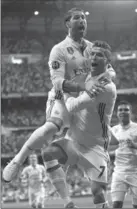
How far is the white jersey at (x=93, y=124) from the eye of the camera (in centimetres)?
437

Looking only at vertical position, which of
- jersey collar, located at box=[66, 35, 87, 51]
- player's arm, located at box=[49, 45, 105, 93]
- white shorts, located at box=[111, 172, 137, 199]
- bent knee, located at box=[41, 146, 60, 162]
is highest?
jersey collar, located at box=[66, 35, 87, 51]

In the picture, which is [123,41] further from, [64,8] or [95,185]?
[95,185]

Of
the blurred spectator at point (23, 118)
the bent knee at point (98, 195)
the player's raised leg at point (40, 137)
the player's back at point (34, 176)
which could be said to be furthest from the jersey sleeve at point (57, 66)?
the blurred spectator at point (23, 118)

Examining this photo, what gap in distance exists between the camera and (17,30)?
73.0 ft

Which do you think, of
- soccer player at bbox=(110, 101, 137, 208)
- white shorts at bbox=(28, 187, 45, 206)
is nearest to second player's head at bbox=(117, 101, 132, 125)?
soccer player at bbox=(110, 101, 137, 208)

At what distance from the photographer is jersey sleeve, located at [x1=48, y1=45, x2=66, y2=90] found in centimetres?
435

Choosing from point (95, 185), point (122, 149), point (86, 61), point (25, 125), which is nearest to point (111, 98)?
point (86, 61)

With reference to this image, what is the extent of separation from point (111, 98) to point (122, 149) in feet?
8.65

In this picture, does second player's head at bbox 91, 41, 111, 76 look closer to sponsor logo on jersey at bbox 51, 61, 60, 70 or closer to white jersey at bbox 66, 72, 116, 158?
white jersey at bbox 66, 72, 116, 158

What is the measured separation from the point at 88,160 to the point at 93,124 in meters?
0.37

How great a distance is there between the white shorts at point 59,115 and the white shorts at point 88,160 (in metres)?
0.16

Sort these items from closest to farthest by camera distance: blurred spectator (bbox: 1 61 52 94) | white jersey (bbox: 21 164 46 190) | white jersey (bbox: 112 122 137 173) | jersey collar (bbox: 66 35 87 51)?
jersey collar (bbox: 66 35 87 51) → white jersey (bbox: 112 122 137 173) → white jersey (bbox: 21 164 46 190) → blurred spectator (bbox: 1 61 52 94)

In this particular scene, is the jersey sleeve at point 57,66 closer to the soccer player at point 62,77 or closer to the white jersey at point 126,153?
the soccer player at point 62,77

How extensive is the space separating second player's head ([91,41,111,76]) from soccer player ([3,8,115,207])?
0.19m
